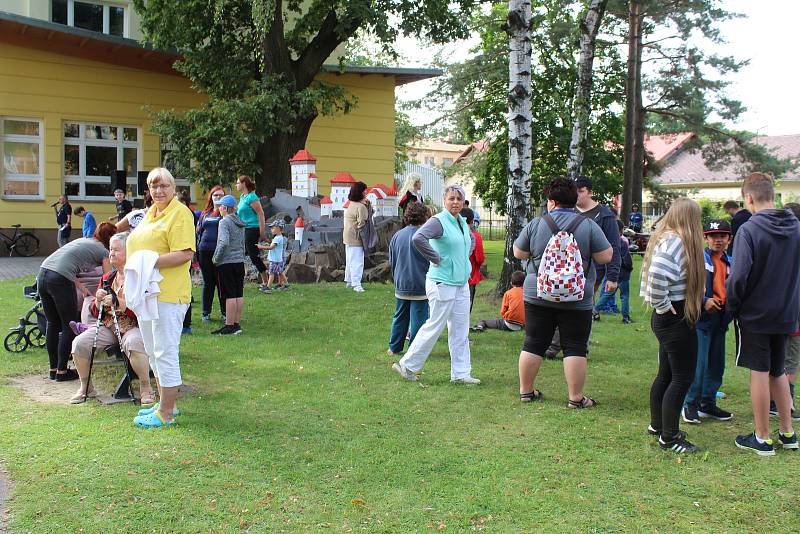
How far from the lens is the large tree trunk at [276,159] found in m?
19.0

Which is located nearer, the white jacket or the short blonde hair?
the white jacket

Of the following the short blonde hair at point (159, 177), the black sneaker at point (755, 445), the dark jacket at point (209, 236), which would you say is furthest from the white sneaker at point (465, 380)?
the dark jacket at point (209, 236)

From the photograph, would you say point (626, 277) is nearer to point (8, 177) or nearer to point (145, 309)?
point (145, 309)

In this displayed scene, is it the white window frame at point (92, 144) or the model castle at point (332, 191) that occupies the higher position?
the white window frame at point (92, 144)

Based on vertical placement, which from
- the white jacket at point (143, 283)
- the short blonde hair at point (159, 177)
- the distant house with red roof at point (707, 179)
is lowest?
the white jacket at point (143, 283)

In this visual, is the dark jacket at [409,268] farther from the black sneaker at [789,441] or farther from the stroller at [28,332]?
the stroller at [28,332]

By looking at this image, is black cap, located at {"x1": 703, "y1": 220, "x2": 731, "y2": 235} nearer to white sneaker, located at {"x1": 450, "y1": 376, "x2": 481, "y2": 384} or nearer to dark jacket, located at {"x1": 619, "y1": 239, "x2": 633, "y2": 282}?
white sneaker, located at {"x1": 450, "y1": 376, "x2": 481, "y2": 384}

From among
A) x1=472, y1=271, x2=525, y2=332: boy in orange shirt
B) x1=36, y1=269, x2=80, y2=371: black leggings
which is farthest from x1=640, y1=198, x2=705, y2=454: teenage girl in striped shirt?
x1=36, y1=269, x2=80, y2=371: black leggings

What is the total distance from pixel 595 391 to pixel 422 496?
3103mm

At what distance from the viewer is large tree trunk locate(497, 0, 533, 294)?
37.5ft

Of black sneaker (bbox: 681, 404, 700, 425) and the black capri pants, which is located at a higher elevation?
the black capri pants

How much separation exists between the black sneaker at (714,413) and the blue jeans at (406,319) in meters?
3.12

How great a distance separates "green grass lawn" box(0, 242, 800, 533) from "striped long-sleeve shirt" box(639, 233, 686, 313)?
1.11 metres

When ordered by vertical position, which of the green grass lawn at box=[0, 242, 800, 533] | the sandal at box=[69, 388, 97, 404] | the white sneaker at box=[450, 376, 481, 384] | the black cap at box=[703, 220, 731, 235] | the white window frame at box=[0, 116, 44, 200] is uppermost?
the white window frame at box=[0, 116, 44, 200]
